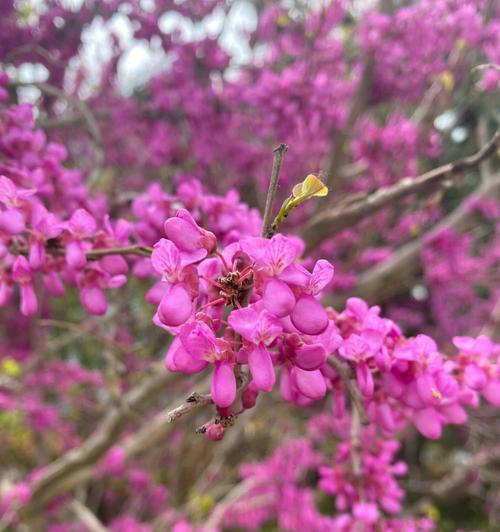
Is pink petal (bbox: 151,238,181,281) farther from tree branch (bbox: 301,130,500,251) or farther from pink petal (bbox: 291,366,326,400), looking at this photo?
tree branch (bbox: 301,130,500,251)

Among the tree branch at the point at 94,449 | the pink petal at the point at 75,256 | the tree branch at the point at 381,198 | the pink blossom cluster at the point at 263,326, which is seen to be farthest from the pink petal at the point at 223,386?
the tree branch at the point at 94,449

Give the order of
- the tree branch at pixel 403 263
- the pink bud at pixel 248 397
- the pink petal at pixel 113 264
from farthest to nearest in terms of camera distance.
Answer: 1. the tree branch at pixel 403 263
2. the pink petal at pixel 113 264
3. the pink bud at pixel 248 397

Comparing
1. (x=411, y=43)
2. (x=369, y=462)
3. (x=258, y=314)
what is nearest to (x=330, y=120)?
(x=411, y=43)

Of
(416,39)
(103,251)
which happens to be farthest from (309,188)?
(416,39)

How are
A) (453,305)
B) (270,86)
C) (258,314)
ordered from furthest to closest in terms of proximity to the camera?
(453,305), (270,86), (258,314)

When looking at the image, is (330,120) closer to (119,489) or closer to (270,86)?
(270,86)

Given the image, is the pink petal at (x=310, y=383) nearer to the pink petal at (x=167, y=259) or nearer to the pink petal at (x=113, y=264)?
the pink petal at (x=167, y=259)

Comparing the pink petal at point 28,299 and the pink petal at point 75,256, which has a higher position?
the pink petal at point 75,256

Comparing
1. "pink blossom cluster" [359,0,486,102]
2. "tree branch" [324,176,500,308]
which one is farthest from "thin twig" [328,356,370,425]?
"pink blossom cluster" [359,0,486,102]
